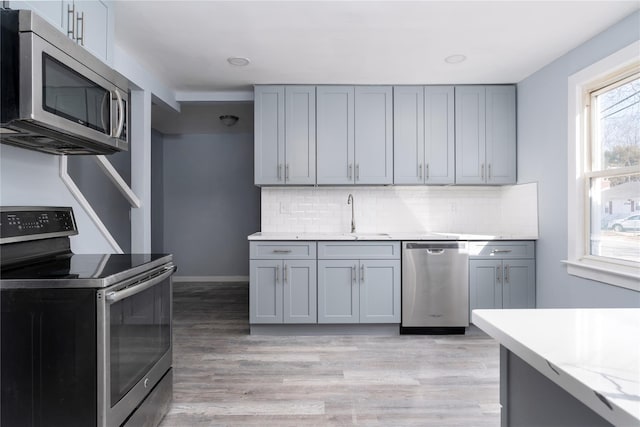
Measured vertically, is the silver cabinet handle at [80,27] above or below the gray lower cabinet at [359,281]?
above

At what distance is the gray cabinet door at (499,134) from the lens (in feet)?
12.4

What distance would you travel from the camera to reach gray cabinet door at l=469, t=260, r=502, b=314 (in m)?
3.46

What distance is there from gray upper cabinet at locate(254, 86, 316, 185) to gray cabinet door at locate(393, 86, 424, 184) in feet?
2.68

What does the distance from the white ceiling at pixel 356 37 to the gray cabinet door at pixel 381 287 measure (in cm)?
176

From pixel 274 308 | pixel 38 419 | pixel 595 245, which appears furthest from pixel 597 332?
pixel 274 308

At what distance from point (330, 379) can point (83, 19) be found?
8.22ft

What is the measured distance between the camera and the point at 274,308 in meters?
3.41

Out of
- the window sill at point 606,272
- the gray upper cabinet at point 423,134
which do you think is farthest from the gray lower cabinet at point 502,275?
the gray upper cabinet at point 423,134

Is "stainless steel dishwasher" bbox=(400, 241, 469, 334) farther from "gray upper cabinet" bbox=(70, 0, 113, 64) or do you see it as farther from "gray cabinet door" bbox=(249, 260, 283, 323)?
"gray upper cabinet" bbox=(70, 0, 113, 64)

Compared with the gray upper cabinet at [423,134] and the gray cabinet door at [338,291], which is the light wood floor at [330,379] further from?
the gray upper cabinet at [423,134]

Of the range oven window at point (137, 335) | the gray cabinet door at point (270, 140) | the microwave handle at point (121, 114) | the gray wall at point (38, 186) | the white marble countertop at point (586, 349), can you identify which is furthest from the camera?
the gray cabinet door at point (270, 140)

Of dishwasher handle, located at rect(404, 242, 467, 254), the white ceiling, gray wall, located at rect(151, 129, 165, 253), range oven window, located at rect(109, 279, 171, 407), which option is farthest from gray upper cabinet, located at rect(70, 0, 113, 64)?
gray wall, located at rect(151, 129, 165, 253)

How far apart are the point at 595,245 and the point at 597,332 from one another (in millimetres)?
2450

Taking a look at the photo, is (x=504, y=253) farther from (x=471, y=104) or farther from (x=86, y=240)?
(x=86, y=240)
